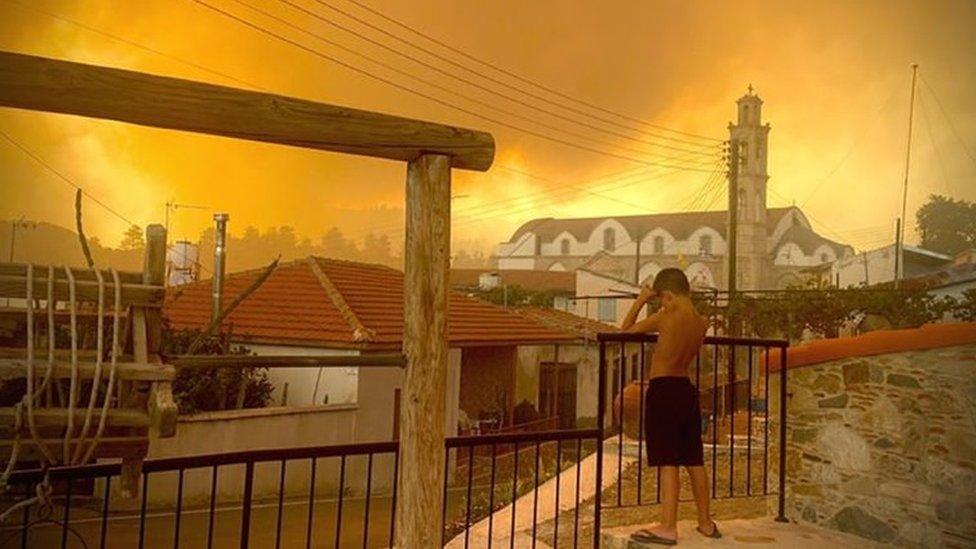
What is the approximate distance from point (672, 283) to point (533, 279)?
32.4 metres

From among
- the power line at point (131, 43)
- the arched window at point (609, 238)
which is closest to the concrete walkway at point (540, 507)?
the power line at point (131, 43)

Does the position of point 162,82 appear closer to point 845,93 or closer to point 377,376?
point 377,376

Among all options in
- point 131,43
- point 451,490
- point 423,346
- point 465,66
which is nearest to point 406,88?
point 465,66

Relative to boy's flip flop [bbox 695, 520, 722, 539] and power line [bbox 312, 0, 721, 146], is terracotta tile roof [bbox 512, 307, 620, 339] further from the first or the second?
boy's flip flop [bbox 695, 520, 722, 539]

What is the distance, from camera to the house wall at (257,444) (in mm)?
9531

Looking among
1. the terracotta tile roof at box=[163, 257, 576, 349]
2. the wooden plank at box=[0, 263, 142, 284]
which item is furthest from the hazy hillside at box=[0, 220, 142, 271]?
the wooden plank at box=[0, 263, 142, 284]

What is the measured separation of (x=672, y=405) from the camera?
3744 mm

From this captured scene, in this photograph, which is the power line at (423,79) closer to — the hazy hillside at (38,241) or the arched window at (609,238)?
the arched window at (609,238)

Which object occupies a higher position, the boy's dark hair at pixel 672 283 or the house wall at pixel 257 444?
the boy's dark hair at pixel 672 283

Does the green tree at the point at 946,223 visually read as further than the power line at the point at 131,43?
Yes

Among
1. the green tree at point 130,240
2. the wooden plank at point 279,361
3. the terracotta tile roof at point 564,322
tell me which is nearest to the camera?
the wooden plank at point 279,361

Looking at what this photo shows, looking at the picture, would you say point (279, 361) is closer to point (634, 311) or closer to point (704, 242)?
point (634, 311)

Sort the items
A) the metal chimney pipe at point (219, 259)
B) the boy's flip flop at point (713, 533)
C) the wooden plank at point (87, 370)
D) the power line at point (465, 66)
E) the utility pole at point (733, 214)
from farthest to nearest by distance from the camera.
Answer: the power line at point (465, 66), the utility pole at point (733, 214), the metal chimney pipe at point (219, 259), the boy's flip flop at point (713, 533), the wooden plank at point (87, 370)

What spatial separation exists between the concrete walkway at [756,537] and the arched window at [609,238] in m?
43.7
